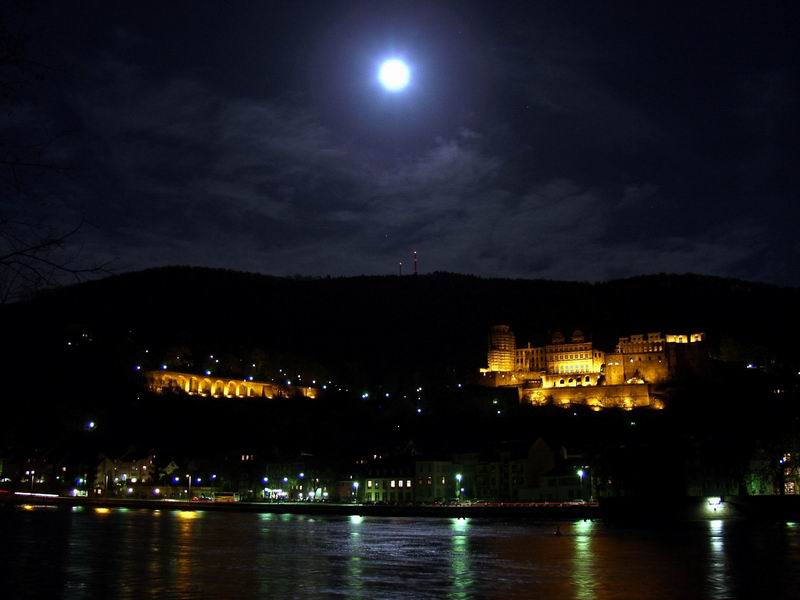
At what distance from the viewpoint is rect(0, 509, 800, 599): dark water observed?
2478cm

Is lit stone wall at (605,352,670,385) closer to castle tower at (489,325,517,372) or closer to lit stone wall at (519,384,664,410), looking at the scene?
lit stone wall at (519,384,664,410)

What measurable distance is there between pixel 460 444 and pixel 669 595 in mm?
87126

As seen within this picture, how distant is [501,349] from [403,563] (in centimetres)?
14861

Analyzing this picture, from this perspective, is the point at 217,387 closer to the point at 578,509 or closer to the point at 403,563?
the point at 578,509

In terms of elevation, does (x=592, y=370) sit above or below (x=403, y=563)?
above

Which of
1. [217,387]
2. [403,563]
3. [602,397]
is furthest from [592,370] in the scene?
[403,563]

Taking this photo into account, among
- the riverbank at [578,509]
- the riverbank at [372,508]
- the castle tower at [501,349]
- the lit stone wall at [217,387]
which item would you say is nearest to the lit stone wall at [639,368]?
the castle tower at [501,349]

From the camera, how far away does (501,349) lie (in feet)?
589

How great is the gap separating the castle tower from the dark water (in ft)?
402

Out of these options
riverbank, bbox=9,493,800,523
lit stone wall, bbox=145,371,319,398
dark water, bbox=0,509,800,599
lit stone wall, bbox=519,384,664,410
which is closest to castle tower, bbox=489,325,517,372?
lit stone wall, bbox=519,384,664,410

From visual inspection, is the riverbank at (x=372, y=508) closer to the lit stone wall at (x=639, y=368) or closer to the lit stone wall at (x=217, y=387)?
the lit stone wall at (x=217, y=387)

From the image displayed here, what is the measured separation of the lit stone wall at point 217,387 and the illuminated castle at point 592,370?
37827 millimetres

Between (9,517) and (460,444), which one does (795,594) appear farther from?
(460,444)

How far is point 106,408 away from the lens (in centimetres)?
13800
